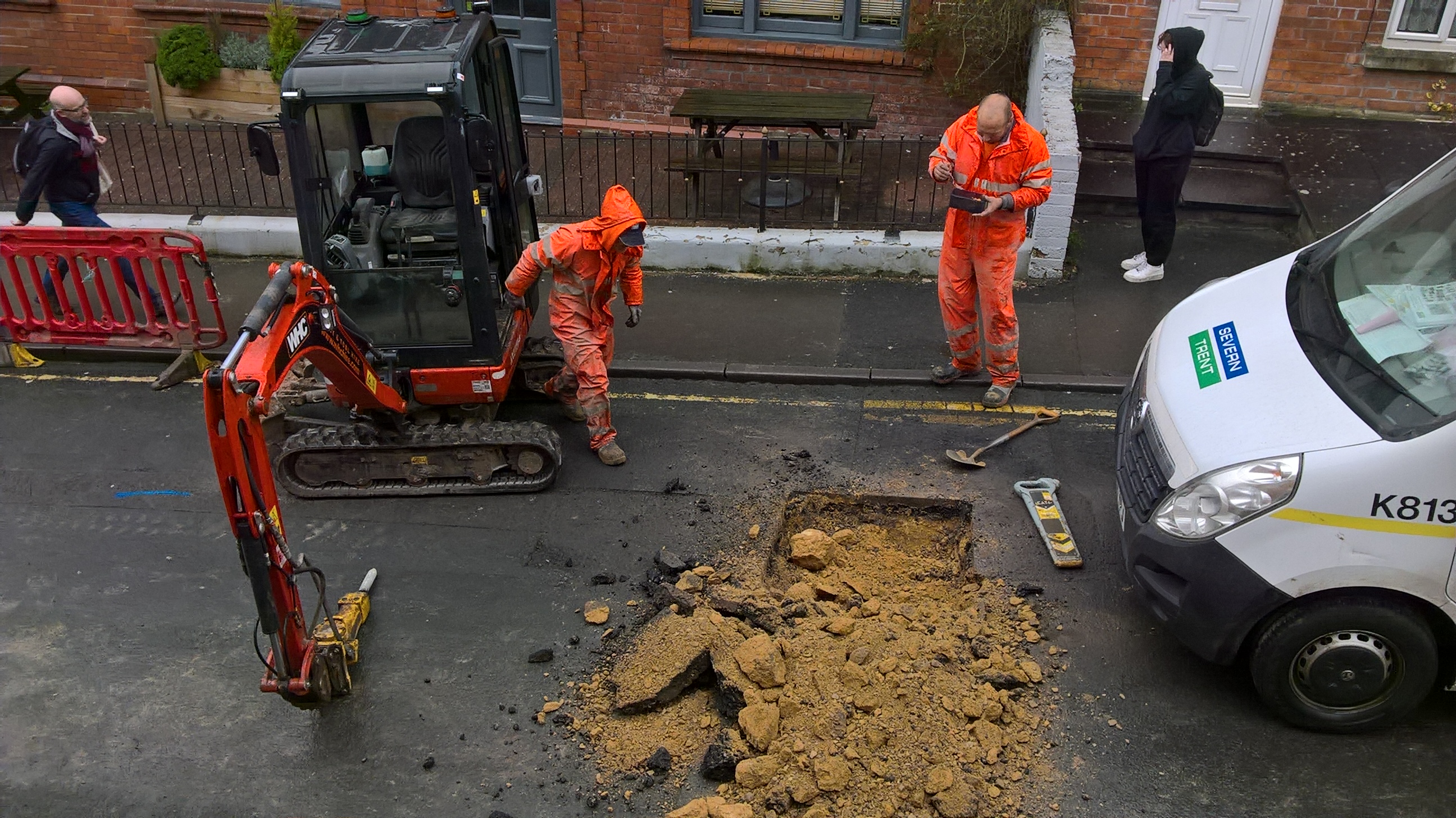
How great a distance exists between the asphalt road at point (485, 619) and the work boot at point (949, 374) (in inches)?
5.1

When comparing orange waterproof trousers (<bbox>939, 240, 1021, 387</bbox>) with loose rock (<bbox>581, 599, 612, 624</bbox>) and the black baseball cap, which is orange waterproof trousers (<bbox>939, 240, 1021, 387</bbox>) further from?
loose rock (<bbox>581, 599, 612, 624</bbox>)

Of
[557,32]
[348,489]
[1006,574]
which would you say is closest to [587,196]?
[557,32]

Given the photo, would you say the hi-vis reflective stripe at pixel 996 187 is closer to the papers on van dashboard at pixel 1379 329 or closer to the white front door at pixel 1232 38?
the papers on van dashboard at pixel 1379 329

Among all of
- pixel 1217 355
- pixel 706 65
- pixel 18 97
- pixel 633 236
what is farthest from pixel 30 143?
pixel 1217 355

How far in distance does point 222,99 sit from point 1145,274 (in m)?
10.3

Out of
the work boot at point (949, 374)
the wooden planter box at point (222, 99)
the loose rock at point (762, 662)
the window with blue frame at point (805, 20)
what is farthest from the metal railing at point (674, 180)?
the loose rock at point (762, 662)

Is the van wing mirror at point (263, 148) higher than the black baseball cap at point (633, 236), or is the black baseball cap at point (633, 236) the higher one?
the van wing mirror at point (263, 148)

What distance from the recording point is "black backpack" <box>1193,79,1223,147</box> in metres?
8.18

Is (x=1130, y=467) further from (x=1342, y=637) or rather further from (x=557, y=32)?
(x=557, y=32)

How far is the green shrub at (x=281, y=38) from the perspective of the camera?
11961mm

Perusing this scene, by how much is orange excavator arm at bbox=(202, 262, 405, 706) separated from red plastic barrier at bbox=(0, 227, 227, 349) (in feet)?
9.34

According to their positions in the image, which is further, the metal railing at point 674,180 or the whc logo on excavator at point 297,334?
the metal railing at point 674,180

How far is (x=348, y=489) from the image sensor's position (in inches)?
256

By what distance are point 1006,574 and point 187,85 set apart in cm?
1116
